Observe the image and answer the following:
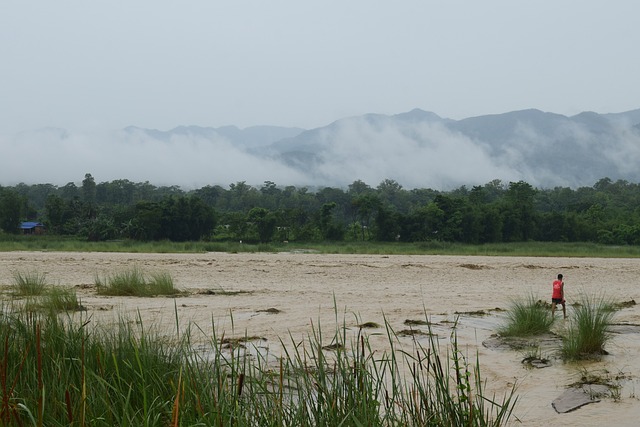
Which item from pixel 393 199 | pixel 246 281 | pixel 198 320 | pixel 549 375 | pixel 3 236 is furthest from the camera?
pixel 393 199

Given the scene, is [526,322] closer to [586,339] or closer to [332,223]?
[586,339]

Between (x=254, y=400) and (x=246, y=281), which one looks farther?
(x=246, y=281)

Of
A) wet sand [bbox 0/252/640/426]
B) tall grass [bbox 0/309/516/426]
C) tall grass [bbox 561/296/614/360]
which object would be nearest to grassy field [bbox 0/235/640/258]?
wet sand [bbox 0/252/640/426]

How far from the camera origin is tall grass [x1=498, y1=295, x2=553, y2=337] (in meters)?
9.16

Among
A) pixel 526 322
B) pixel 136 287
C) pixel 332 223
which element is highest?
pixel 332 223

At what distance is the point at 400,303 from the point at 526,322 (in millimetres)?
3933

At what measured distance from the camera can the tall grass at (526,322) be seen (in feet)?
30.1

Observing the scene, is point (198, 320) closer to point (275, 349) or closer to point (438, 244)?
point (275, 349)

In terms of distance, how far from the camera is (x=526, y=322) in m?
9.24

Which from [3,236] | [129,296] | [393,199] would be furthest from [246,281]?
[393,199]

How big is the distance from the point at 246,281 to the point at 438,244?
84.7ft

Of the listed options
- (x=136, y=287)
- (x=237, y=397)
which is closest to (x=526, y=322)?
(x=237, y=397)

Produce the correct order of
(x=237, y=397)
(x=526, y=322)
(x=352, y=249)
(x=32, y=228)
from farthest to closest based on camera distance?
(x=32, y=228), (x=352, y=249), (x=526, y=322), (x=237, y=397)

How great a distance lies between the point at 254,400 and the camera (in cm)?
347
